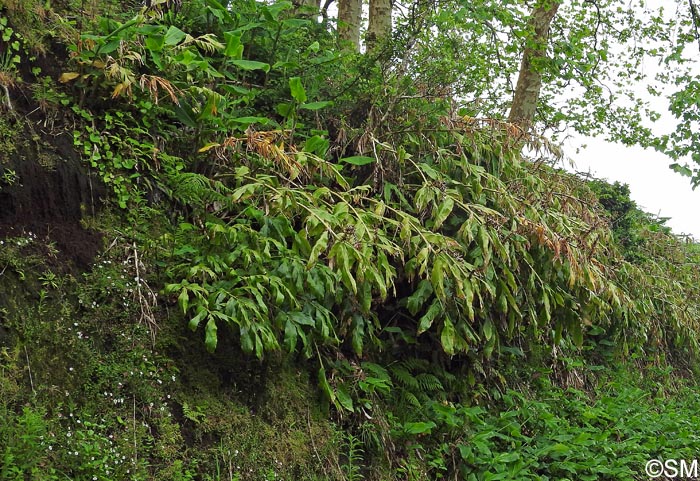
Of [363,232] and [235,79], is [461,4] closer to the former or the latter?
[235,79]

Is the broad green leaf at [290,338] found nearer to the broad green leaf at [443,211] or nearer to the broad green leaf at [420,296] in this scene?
the broad green leaf at [420,296]

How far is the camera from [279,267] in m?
4.44

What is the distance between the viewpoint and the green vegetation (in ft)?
12.9

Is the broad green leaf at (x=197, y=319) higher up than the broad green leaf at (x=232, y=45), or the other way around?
the broad green leaf at (x=232, y=45)

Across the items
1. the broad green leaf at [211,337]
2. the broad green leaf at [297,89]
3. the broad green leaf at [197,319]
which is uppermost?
the broad green leaf at [297,89]

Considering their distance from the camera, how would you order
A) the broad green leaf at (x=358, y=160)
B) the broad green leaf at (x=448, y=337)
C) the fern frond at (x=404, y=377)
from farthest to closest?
the broad green leaf at (x=358, y=160) < the fern frond at (x=404, y=377) < the broad green leaf at (x=448, y=337)

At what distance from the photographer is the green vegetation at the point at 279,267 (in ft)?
12.9

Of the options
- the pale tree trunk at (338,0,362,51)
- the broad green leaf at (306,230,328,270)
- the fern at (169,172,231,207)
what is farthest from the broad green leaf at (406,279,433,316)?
the pale tree trunk at (338,0,362,51)

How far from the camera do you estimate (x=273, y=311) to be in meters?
Answer: 4.46

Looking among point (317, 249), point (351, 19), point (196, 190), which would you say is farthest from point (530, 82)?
point (317, 249)

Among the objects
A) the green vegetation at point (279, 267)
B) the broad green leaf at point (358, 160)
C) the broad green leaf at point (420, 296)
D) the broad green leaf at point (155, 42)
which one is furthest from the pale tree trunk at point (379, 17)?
the broad green leaf at point (420, 296)

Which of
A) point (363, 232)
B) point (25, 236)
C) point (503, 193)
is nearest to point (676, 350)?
point (503, 193)

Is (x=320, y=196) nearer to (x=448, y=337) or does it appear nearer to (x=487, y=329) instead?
(x=448, y=337)

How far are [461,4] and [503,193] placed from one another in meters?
2.26
